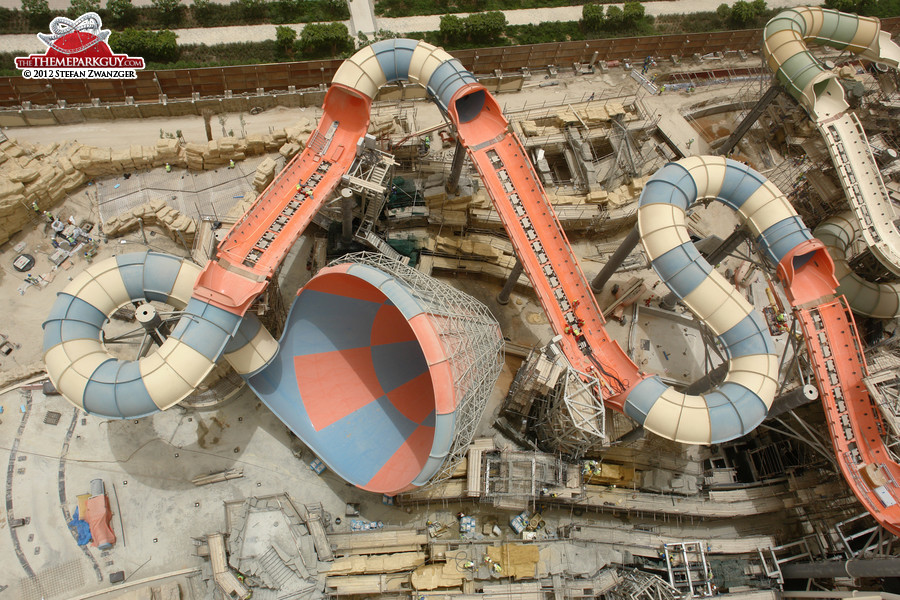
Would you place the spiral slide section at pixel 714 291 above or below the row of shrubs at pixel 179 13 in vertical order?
below

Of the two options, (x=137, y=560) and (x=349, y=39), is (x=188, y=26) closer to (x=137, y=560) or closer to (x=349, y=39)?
(x=349, y=39)

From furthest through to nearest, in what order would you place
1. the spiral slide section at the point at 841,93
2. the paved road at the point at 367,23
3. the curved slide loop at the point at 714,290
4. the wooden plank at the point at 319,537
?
1. the paved road at the point at 367,23
2. the spiral slide section at the point at 841,93
3. the wooden plank at the point at 319,537
4. the curved slide loop at the point at 714,290

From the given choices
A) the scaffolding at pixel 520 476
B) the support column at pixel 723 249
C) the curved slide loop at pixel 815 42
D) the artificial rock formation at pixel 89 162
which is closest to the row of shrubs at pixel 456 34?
the artificial rock formation at pixel 89 162

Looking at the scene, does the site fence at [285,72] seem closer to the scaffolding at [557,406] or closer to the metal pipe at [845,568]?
the scaffolding at [557,406]

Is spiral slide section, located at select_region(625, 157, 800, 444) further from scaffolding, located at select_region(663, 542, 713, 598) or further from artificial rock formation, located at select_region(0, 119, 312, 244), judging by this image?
artificial rock formation, located at select_region(0, 119, 312, 244)

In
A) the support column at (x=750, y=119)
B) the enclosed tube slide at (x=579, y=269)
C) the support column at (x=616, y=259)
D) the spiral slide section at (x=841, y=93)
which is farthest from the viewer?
the support column at (x=750, y=119)

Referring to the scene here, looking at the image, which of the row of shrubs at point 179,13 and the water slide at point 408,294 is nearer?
the water slide at point 408,294

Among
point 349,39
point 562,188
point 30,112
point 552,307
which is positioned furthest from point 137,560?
A: point 349,39

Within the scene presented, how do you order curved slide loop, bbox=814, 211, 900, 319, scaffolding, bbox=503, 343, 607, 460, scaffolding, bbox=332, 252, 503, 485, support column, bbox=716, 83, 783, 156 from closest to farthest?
scaffolding, bbox=332, 252, 503, 485
scaffolding, bbox=503, 343, 607, 460
curved slide loop, bbox=814, 211, 900, 319
support column, bbox=716, 83, 783, 156

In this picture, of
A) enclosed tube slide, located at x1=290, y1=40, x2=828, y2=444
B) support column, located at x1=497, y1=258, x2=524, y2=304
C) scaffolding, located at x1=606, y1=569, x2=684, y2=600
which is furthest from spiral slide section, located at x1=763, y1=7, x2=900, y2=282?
scaffolding, located at x1=606, y1=569, x2=684, y2=600
